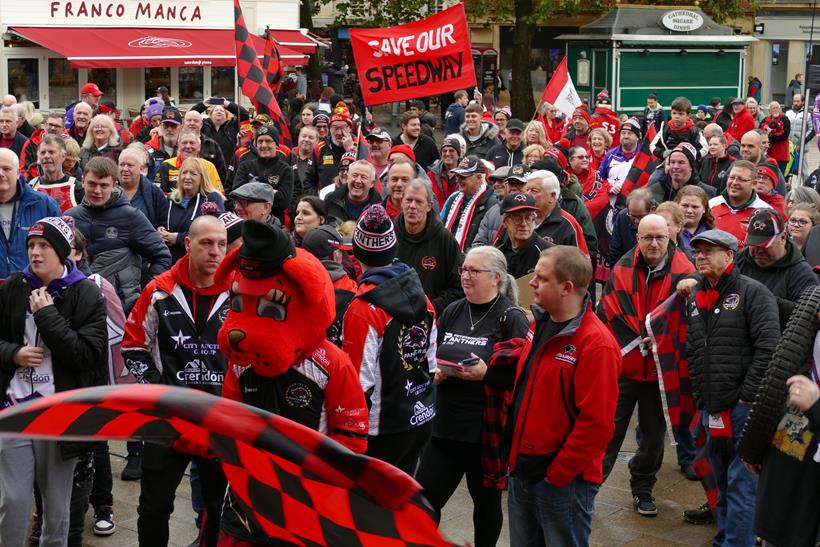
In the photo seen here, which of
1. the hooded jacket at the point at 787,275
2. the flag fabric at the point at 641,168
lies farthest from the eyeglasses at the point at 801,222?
the flag fabric at the point at 641,168

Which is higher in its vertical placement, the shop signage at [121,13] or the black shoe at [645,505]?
the shop signage at [121,13]

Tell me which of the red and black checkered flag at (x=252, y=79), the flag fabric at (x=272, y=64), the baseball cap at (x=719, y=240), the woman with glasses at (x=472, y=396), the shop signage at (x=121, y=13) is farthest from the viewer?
the shop signage at (x=121, y=13)

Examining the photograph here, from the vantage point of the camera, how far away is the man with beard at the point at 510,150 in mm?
13617

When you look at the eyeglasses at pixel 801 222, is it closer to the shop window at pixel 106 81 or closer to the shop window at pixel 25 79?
the shop window at pixel 25 79

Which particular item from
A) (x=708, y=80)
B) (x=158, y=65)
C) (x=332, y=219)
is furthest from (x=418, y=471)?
(x=708, y=80)

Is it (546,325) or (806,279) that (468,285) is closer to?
(546,325)

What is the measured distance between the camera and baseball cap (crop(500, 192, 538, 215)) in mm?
7703

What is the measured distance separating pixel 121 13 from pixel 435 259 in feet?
82.3

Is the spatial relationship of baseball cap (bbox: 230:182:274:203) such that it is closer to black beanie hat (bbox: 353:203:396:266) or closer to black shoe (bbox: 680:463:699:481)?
black beanie hat (bbox: 353:203:396:266)

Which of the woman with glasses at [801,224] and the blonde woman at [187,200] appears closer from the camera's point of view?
the woman with glasses at [801,224]

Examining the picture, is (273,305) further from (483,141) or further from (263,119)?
(483,141)

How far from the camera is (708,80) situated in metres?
34.4

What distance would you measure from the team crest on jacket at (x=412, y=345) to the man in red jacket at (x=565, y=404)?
1.94 ft

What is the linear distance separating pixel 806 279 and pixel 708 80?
28920 millimetres
